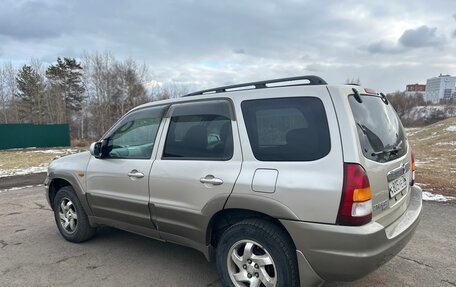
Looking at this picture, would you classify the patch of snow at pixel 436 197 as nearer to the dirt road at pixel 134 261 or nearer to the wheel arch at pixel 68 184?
the dirt road at pixel 134 261

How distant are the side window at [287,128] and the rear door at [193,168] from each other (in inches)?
7.5

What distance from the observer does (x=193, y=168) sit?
3166 mm

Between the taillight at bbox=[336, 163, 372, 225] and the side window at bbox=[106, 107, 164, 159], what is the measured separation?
2.09 metres

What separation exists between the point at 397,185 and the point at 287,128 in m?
1.09

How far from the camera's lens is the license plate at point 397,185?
2.74m

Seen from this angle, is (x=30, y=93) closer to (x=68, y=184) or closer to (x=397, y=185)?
(x=68, y=184)

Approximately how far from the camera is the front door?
3.63 metres

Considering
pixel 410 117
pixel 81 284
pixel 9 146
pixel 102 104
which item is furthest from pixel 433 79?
pixel 81 284

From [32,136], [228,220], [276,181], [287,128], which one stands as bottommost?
[32,136]

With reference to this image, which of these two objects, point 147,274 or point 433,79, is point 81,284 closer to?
point 147,274

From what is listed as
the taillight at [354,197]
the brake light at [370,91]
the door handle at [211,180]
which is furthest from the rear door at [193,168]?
the brake light at [370,91]

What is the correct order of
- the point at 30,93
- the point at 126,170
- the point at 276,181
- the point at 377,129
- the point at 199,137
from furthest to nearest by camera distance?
the point at 30,93, the point at 126,170, the point at 199,137, the point at 377,129, the point at 276,181

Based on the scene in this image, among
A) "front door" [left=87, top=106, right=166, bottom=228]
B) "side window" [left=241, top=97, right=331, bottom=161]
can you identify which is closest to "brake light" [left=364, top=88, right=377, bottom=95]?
"side window" [left=241, top=97, right=331, bottom=161]

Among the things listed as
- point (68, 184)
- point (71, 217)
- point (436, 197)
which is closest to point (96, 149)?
point (68, 184)
